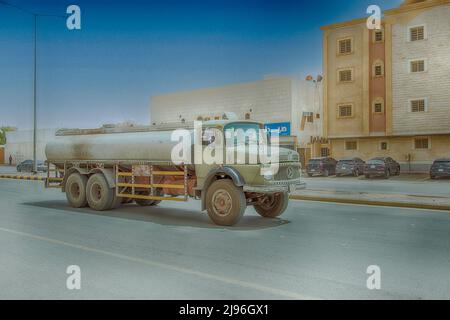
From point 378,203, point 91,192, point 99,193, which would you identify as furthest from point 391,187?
point 91,192

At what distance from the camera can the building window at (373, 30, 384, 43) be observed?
4169 cm

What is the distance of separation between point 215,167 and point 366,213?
484cm

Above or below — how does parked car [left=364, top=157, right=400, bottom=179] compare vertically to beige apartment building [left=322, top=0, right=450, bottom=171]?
below

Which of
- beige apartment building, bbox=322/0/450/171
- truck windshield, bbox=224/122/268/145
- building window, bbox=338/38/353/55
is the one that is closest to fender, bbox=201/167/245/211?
truck windshield, bbox=224/122/268/145

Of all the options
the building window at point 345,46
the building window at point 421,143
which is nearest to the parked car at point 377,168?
the building window at point 421,143

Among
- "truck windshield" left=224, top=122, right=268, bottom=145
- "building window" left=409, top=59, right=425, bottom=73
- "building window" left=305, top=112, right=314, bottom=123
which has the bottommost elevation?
"truck windshield" left=224, top=122, right=268, bottom=145

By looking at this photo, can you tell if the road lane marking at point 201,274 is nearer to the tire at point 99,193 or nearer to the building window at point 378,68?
the tire at point 99,193

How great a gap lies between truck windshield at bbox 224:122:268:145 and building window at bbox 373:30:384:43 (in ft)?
109

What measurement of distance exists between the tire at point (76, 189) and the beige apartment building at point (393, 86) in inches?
1271

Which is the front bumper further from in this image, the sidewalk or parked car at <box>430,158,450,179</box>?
parked car at <box>430,158,450,179</box>

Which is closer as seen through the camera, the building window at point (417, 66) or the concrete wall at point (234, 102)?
the building window at point (417, 66)

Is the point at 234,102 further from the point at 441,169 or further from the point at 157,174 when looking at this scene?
the point at 157,174

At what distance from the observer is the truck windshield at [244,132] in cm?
1185
